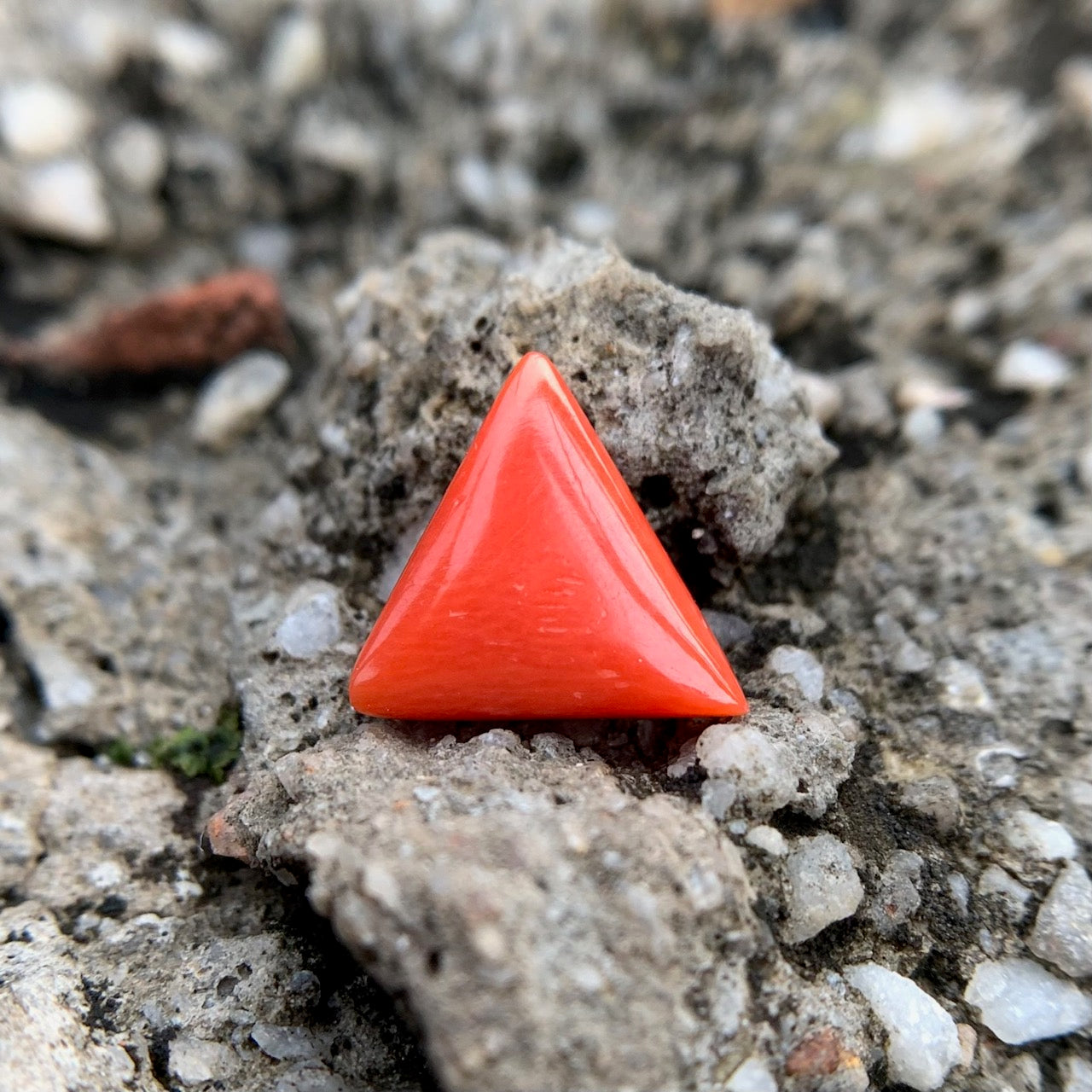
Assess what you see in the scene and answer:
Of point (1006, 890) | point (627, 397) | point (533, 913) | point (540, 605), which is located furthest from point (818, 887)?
point (627, 397)

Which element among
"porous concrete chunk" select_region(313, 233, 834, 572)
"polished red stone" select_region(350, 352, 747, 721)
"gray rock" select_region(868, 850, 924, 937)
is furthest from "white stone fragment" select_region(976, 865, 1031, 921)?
"porous concrete chunk" select_region(313, 233, 834, 572)

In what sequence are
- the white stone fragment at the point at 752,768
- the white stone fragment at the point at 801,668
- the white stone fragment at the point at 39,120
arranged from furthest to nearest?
the white stone fragment at the point at 39,120
the white stone fragment at the point at 801,668
the white stone fragment at the point at 752,768

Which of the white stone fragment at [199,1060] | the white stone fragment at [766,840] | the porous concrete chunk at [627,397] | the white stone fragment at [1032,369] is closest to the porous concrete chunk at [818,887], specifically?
the white stone fragment at [766,840]

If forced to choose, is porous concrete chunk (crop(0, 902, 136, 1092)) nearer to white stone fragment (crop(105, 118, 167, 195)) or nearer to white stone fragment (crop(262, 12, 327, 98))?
white stone fragment (crop(105, 118, 167, 195))

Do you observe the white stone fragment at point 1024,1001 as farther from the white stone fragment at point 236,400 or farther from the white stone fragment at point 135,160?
the white stone fragment at point 135,160

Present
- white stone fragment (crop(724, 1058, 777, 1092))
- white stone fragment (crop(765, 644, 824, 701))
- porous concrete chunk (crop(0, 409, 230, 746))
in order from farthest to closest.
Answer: porous concrete chunk (crop(0, 409, 230, 746)), white stone fragment (crop(765, 644, 824, 701)), white stone fragment (crop(724, 1058, 777, 1092))

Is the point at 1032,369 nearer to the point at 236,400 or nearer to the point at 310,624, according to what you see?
the point at 310,624
